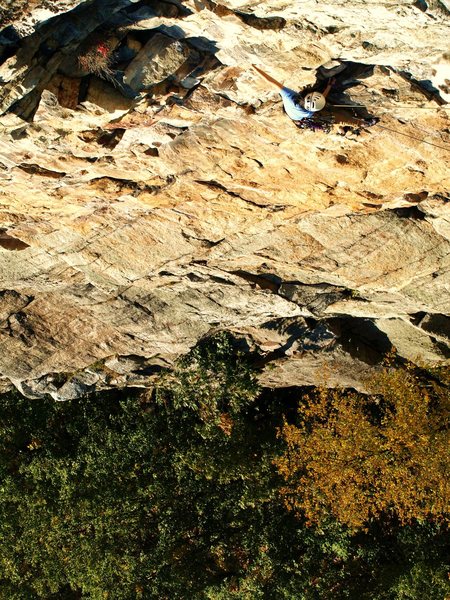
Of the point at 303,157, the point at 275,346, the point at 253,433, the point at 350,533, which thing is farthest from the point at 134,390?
the point at 303,157

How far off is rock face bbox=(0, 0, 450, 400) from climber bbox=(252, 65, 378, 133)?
0.78 ft

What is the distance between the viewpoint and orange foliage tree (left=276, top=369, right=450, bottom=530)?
66.9 feet

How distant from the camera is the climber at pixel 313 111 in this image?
9.62 m

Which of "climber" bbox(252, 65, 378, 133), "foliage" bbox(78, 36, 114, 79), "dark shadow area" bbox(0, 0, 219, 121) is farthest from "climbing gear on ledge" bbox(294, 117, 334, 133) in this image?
"foliage" bbox(78, 36, 114, 79)

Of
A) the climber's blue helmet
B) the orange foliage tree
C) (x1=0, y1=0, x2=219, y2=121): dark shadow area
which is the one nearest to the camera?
(x1=0, y1=0, x2=219, y2=121): dark shadow area

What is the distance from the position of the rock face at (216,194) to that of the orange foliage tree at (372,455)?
112cm

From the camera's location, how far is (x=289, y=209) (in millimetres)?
13812

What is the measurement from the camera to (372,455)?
21375mm

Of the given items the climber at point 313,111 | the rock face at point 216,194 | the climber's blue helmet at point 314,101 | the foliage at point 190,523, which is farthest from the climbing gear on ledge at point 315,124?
the foliage at point 190,523

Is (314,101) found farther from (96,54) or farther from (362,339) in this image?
(362,339)

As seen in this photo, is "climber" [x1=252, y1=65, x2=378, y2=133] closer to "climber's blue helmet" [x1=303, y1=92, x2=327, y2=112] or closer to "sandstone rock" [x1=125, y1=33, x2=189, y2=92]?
"climber's blue helmet" [x1=303, y1=92, x2=327, y2=112]

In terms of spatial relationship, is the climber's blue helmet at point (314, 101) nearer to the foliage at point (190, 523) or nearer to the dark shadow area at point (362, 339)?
the dark shadow area at point (362, 339)

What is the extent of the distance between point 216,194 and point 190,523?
14.6 metres

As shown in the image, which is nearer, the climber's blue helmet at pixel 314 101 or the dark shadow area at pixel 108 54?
the dark shadow area at pixel 108 54
